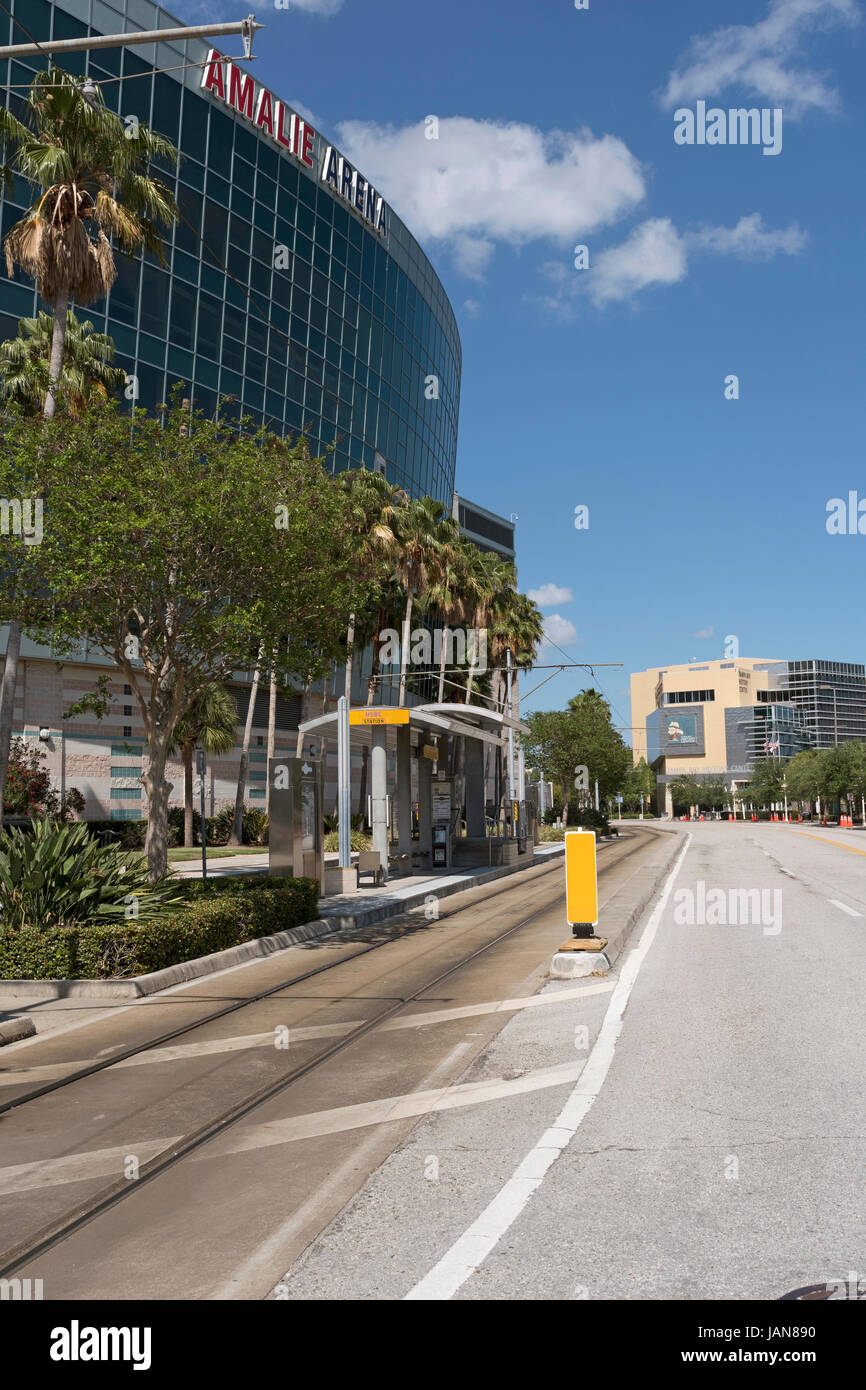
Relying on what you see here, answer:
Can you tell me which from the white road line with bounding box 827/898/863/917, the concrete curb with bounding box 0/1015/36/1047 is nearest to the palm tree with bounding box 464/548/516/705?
the white road line with bounding box 827/898/863/917

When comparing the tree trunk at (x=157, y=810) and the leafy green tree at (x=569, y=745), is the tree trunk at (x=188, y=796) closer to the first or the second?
the tree trunk at (x=157, y=810)

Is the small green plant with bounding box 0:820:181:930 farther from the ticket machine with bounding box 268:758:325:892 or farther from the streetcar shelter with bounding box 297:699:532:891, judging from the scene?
the streetcar shelter with bounding box 297:699:532:891

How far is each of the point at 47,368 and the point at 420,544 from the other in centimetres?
1711

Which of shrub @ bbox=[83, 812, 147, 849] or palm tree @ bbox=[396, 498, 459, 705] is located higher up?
palm tree @ bbox=[396, 498, 459, 705]

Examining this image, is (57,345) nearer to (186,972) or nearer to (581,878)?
(186,972)

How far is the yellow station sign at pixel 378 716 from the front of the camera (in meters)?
26.3

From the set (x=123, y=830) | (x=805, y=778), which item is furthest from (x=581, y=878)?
(x=805, y=778)

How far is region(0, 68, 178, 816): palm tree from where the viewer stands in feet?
58.9

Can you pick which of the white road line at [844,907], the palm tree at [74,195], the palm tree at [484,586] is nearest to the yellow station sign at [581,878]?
the white road line at [844,907]

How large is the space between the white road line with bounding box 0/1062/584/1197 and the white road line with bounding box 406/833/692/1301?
32 centimetres

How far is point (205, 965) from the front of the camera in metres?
13.6

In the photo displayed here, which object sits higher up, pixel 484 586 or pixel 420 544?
pixel 484 586

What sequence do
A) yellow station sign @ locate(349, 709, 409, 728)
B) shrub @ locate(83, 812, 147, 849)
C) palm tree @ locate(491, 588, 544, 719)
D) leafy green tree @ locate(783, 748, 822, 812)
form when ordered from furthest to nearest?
leafy green tree @ locate(783, 748, 822, 812), palm tree @ locate(491, 588, 544, 719), shrub @ locate(83, 812, 147, 849), yellow station sign @ locate(349, 709, 409, 728)

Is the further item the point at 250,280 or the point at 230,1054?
the point at 250,280
